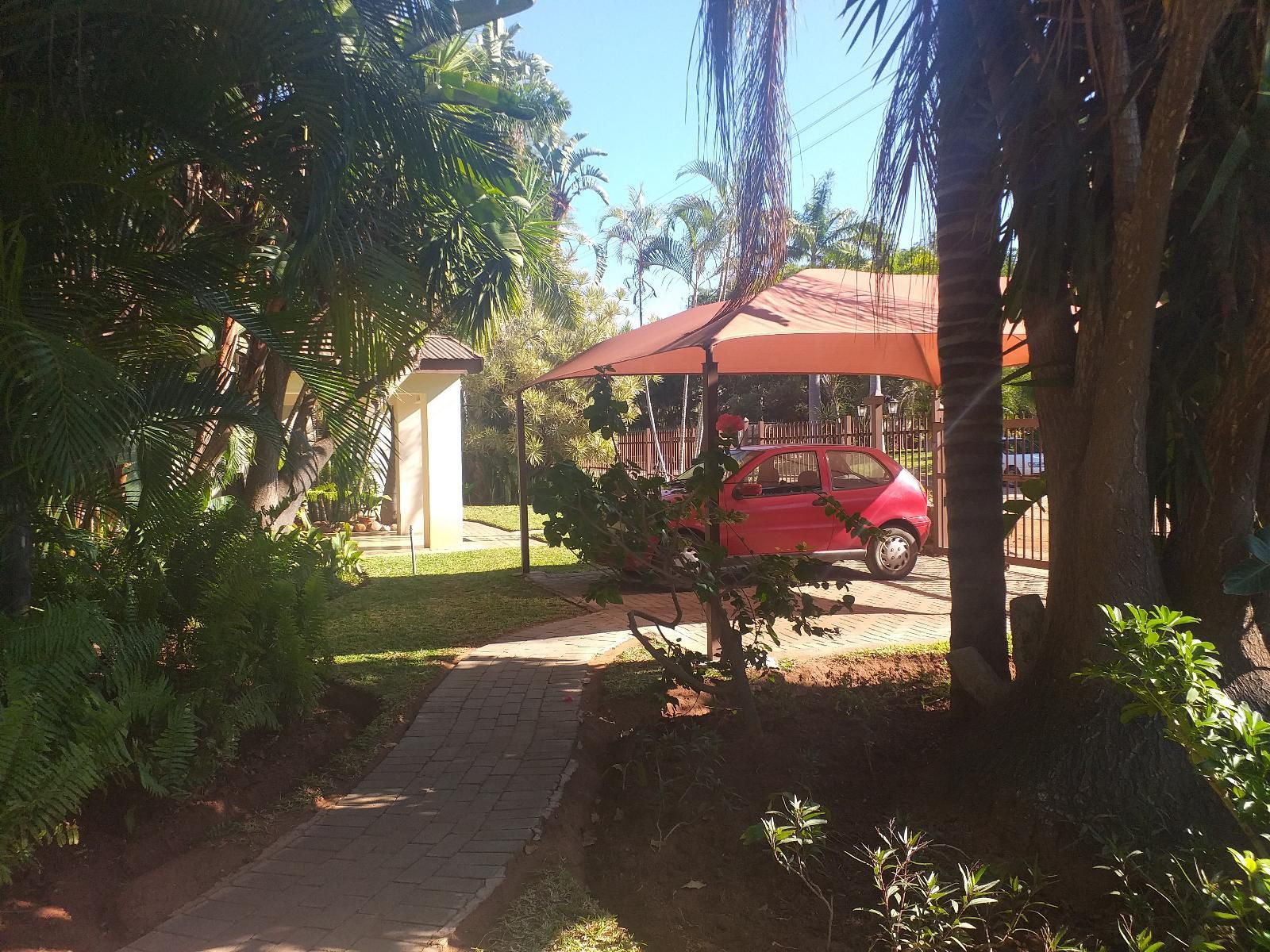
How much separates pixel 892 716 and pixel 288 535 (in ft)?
12.6

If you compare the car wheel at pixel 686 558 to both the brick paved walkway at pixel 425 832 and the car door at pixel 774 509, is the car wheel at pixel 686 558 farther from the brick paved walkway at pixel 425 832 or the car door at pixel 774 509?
the car door at pixel 774 509

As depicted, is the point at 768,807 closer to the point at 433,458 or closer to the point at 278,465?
the point at 278,465

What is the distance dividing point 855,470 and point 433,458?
7754 mm

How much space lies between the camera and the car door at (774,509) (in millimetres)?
A: 10727

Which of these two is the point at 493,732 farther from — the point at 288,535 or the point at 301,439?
the point at 301,439

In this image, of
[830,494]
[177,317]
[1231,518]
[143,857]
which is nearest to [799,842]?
[1231,518]

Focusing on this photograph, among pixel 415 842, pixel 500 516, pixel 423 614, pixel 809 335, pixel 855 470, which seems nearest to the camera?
pixel 415 842

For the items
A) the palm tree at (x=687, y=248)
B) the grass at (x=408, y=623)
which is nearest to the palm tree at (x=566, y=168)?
the palm tree at (x=687, y=248)

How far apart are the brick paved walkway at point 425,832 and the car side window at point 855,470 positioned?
4.36 metres

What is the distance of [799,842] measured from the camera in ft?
10.9

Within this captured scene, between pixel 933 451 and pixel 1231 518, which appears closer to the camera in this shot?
pixel 1231 518

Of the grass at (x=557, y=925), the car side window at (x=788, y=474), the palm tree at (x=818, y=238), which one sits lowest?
the grass at (x=557, y=925)

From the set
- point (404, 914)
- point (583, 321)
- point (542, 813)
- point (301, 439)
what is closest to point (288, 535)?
point (301, 439)

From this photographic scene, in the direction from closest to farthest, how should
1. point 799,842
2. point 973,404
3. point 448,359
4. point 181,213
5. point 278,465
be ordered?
point 799,842, point 973,404, point 181,213, point 278,465, point 448,359
